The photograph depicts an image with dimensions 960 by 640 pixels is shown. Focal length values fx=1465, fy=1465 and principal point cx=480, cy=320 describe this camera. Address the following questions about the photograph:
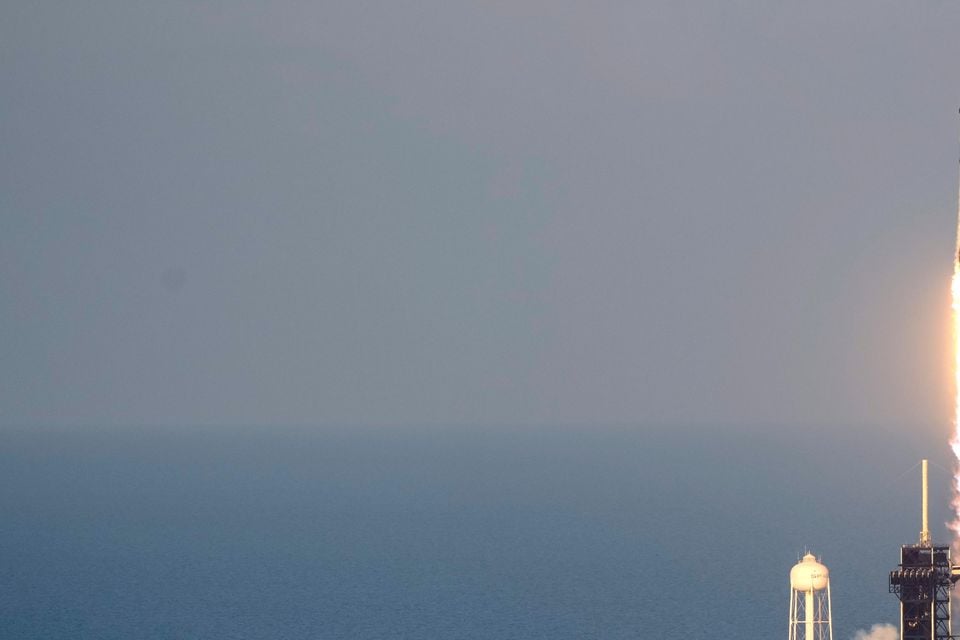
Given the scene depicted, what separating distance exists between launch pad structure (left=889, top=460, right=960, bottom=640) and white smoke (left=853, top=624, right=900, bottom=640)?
81.8 feet

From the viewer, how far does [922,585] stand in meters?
80.1

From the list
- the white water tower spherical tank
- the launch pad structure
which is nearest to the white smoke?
the white water tower spherical tank

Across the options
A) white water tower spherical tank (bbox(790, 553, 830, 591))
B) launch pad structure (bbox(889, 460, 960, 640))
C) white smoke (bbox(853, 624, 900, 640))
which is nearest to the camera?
launch pad structure (bbox(889, 460, 960, 640))

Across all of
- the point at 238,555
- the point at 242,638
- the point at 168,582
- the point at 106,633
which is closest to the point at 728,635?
the point at 242,638

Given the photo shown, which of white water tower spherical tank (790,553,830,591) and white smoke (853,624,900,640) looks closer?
white water tower spherical tank (790,553,830,591)

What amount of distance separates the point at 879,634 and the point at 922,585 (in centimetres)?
2867

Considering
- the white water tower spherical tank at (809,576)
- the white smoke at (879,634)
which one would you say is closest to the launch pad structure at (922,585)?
the white water tower spherical tank at (809,576)

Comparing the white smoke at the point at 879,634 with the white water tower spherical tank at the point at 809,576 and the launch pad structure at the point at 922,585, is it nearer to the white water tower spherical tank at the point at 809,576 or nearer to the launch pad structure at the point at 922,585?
the white water tower spherical tank at the point at 809,576

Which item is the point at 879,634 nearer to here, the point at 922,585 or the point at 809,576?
the point at 809,576

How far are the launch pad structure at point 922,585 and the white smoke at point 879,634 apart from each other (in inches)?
982

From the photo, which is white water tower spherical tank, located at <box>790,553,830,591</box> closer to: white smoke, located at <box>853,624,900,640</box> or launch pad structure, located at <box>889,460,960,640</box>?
launch pad structure, located at <box>889,460,960,640</box>

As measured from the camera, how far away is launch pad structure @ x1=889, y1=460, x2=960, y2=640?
3145 inches

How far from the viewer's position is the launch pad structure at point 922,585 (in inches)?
3145

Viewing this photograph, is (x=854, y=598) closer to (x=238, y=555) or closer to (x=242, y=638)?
(x=242, y=638)
